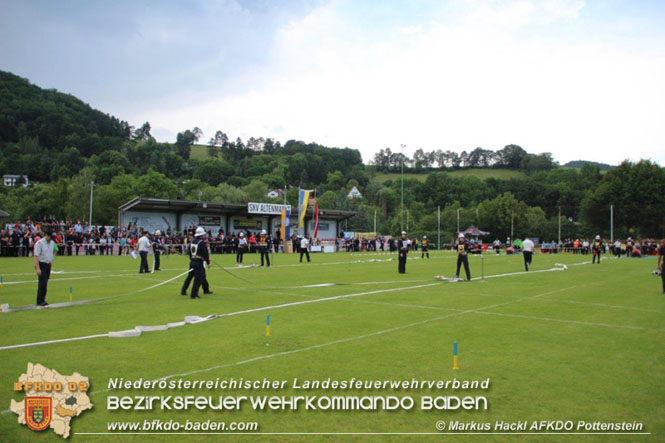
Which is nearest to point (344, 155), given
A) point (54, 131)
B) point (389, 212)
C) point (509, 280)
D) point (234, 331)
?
point (389, 212)

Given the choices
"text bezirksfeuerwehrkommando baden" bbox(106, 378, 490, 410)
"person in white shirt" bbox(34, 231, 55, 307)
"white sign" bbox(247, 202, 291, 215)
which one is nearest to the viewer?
"text bezirksfeuerwehrkommando baden" bbox(106, 378, 490, 410)

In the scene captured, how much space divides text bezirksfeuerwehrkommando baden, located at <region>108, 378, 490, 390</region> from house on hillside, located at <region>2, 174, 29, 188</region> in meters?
150

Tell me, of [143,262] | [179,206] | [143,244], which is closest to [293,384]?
[143,244]

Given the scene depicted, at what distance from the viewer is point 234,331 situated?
1022 centimetres

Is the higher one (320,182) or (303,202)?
(320,182)

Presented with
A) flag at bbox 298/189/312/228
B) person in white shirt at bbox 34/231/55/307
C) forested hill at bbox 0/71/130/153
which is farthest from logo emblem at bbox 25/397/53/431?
forested hill at bbox 0/71/130/153

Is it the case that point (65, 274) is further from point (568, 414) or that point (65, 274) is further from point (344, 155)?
point (344, 155)

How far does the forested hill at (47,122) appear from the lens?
504ft

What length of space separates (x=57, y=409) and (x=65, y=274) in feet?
67.0

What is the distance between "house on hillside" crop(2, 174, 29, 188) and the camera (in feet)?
441

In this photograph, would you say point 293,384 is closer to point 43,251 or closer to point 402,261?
point 43,251

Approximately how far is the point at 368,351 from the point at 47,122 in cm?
17473

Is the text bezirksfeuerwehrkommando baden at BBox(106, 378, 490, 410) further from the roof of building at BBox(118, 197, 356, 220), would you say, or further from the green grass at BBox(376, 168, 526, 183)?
the green grass at BBox(376, 168, 526, 183)

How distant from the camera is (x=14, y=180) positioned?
138 meters
